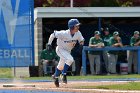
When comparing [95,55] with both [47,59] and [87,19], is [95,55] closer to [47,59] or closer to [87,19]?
[47,59]

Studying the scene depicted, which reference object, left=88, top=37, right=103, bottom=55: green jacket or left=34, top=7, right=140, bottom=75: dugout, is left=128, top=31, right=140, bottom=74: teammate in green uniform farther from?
left=34, top=7, right=140, bottom=75: dugout

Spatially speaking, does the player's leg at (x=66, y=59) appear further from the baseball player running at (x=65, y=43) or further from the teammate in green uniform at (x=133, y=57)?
the teammate in green uniform at (x=133, y=57)

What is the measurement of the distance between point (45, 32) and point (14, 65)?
4.36m

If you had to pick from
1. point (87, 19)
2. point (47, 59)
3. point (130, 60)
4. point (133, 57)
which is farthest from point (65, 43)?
point (87, 19)

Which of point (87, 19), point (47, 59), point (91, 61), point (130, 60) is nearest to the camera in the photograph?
point (91, 61)

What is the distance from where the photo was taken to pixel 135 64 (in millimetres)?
22156

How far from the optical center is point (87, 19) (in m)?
26.0

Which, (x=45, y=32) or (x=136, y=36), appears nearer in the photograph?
(x=136, y=36)

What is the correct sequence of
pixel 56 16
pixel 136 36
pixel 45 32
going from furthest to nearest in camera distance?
pixel 45 32
pixel 56 16
pixel 136 36

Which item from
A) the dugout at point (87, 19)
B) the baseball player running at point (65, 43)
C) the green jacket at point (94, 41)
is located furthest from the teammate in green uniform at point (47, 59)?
the baseball player running at point (65, 43)

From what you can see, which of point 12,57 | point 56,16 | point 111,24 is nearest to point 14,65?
point 12,57

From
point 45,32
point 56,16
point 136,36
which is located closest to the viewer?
point 136,36

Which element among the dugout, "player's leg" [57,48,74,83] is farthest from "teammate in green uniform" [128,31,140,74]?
"player's leg" [57,48,74,83]

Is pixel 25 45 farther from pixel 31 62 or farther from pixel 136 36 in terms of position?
pixel 136 36
